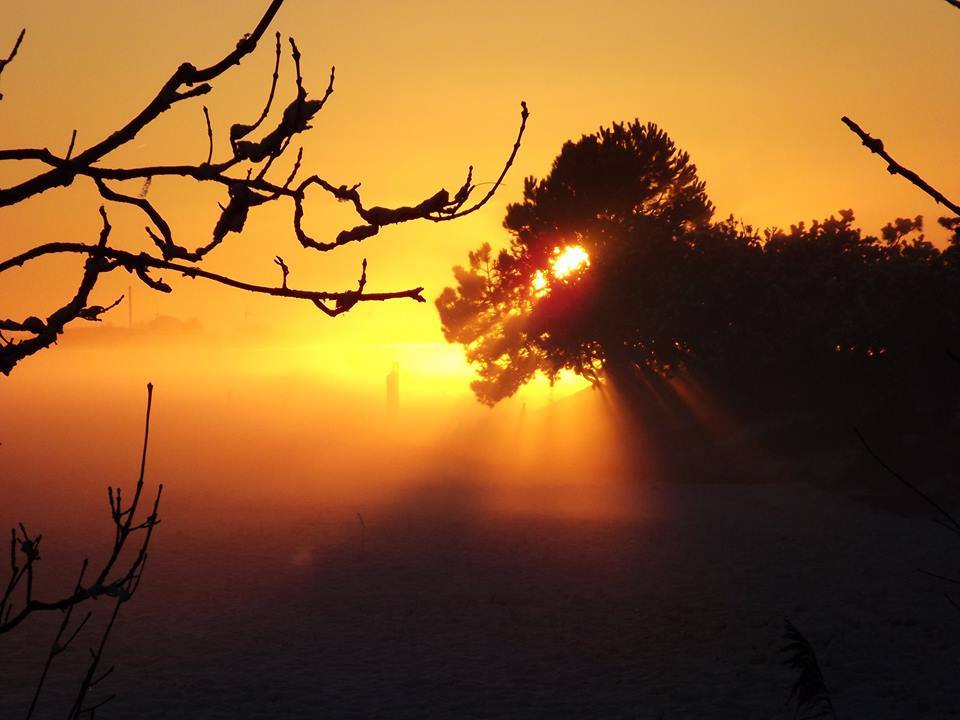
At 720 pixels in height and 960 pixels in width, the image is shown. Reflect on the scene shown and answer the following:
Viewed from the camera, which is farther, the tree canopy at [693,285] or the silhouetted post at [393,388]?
the silhouetted post at [393,388]

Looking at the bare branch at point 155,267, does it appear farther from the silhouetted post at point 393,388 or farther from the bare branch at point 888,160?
the silhouetted post at point 393,388

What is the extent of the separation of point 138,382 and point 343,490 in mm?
144199

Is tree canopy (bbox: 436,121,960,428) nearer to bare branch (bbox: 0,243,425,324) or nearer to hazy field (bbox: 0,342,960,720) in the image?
hazy field (bbox: 0,342,960,720)

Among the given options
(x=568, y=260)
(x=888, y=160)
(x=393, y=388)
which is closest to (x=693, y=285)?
(x=568, y=260)

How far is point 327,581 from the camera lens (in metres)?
27.3

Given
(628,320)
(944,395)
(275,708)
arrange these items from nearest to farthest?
(275,708) → (944,395) → (628,320)

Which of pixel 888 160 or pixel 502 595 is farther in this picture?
pixel 502 595

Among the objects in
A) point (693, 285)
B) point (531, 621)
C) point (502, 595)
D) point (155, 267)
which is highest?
point (693, 285)

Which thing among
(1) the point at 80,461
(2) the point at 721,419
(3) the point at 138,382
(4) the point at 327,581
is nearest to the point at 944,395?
(2) the point at 721,419

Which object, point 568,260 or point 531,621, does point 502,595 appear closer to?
point 531,621

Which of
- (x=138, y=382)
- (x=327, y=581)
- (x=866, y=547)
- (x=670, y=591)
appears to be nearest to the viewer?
(x=670, y=591)

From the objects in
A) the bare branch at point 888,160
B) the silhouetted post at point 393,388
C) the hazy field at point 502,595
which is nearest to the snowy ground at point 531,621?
the hazy field at point 502,595

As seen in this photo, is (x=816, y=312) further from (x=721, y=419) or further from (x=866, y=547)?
(x=866, y=547)

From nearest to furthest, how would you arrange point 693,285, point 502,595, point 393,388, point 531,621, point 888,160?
point 888,160 < point 531,621 < point 502,595 < point 693,285 < point 393,388
